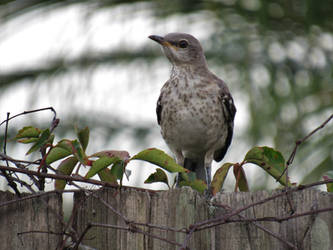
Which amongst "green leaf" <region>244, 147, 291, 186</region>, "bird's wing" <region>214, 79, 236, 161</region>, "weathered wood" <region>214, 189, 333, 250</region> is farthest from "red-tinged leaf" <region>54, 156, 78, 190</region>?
"bird's wing" <region>214, 79, 236, 161</region>

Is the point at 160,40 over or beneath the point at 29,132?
over

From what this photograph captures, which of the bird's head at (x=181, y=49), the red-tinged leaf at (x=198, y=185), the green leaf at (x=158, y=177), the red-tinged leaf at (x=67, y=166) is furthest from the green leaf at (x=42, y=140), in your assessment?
the bird's head at (x=181, y=49)

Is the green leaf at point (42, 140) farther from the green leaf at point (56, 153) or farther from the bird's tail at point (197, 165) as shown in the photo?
the bird's tail at point (197, 165)

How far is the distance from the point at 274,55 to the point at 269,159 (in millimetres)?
2644

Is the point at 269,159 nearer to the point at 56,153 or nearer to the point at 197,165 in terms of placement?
the point at 56,153

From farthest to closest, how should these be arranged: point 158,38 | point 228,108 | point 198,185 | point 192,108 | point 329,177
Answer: point 158,38
point 228,108
point 192,108
point 198,185
point 329,177

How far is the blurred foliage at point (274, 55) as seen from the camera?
516cm

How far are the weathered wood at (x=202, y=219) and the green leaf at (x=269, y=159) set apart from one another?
10.4 inches

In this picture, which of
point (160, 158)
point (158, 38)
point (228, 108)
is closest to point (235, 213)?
point (160, 158)

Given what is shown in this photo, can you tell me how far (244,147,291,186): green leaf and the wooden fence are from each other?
27 cm

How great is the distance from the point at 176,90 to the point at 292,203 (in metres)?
2.15

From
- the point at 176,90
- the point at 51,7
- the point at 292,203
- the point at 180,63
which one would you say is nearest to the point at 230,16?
the point at 180,63

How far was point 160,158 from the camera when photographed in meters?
2.54

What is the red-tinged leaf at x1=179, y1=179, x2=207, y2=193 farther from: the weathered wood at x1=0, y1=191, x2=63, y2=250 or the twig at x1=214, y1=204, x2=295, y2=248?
the weathered wood at x1=0, y1=191, x2=63, y2=250
